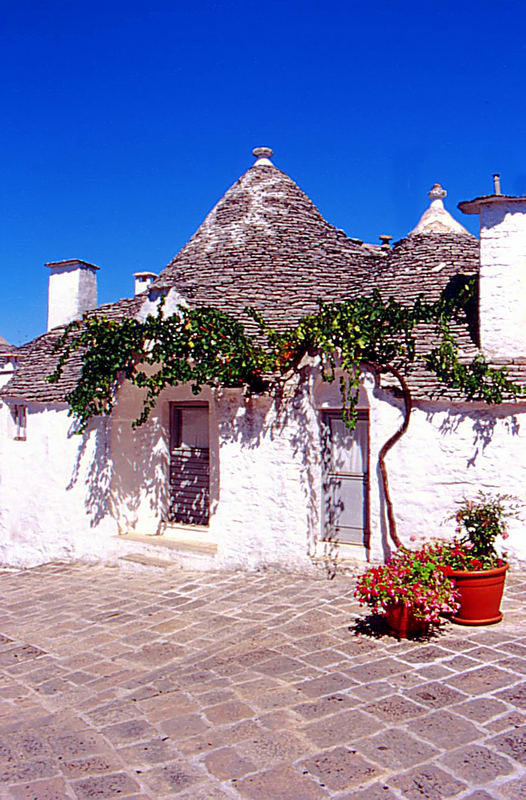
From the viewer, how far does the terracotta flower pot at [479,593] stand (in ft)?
20.3

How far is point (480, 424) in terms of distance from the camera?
25.9ft

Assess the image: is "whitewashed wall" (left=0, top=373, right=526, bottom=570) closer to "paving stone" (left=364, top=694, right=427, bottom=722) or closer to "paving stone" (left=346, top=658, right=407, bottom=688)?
"paving stone" (left=346, top=658, right=407, bottom=688)

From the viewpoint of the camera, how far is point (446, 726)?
4359 mm

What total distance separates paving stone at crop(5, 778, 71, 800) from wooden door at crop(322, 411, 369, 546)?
5.68 meters

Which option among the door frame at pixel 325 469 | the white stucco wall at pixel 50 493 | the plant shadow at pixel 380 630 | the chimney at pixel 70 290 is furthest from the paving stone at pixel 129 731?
the chimney at pixel 70 290

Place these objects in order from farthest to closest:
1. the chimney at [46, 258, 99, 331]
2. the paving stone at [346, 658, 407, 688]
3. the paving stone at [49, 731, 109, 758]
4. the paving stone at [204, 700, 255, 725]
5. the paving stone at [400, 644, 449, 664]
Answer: the chimney at [46, 258, 99, 331] → the paving stone at [400, 644, 449, 664] → the paving stone at [346, 658, 407, 688] → the paving stone at [204, 700, 255, 725] → the paving stone at [49, 731, 109, 758]

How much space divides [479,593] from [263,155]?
11940mm

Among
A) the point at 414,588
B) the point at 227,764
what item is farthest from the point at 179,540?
the point at 227,764

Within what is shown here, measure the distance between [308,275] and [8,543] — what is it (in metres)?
7.73

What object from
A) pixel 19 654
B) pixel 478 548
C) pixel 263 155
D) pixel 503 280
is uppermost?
pixel 263 155

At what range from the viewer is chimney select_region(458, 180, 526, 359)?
8.31m

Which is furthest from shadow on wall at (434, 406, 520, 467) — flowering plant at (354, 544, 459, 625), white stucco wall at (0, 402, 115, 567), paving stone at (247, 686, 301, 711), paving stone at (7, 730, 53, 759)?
white stucco wall at (0, 402, 115, 567)

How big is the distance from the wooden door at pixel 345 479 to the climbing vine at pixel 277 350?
1.66 ft

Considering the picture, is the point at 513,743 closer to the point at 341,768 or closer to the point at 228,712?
the point at 341,768
